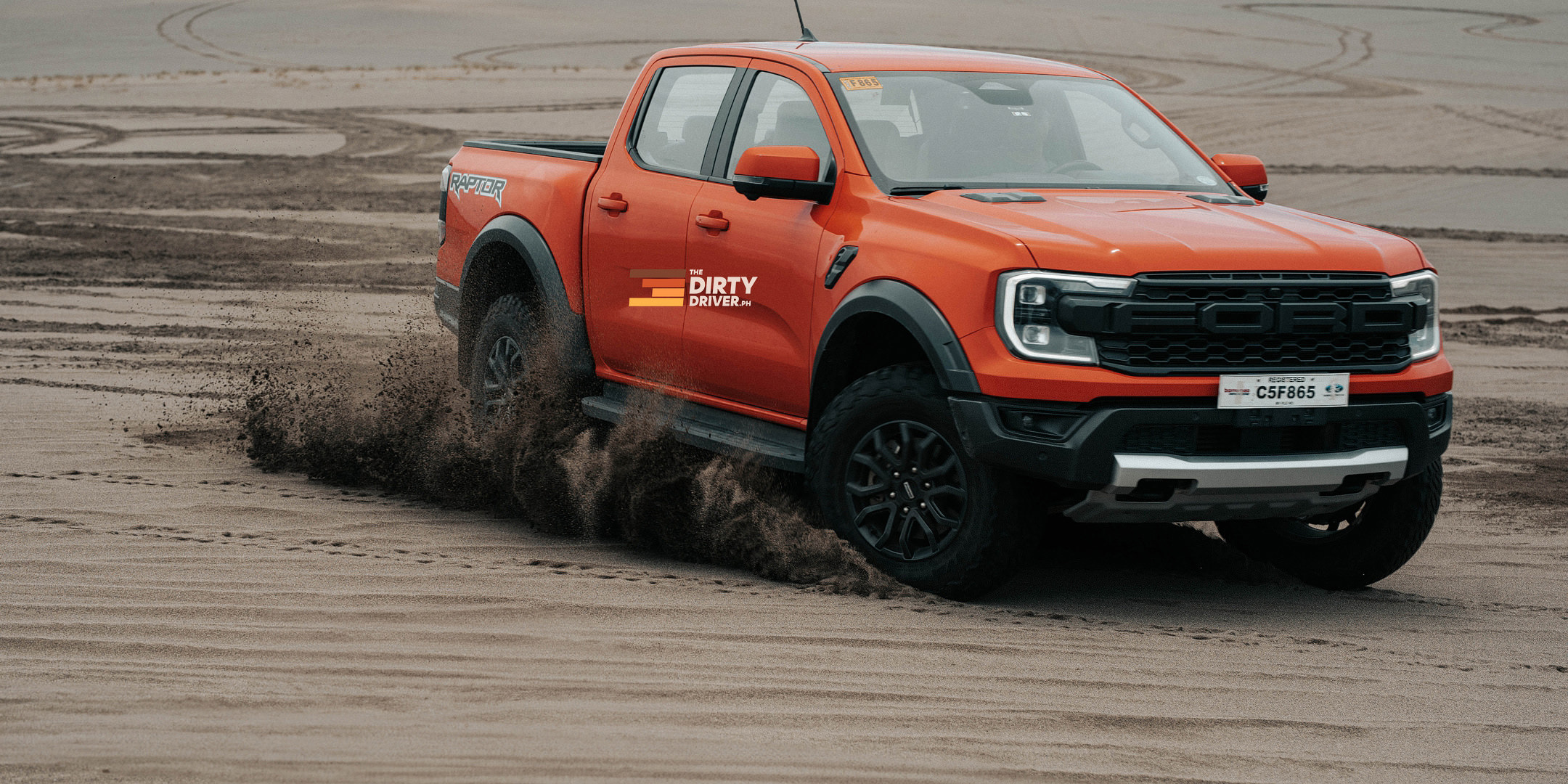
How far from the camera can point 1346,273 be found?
16.9ft

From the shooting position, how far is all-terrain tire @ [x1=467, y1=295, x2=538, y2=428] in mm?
7117

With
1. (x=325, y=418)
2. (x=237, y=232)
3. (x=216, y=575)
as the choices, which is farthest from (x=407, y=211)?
(x=216, y=575)

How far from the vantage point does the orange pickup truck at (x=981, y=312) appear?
196 inches

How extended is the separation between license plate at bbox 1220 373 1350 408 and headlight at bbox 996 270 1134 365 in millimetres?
434

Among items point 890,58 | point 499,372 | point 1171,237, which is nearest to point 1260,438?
point 1171,237

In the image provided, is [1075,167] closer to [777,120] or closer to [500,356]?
[777,120]

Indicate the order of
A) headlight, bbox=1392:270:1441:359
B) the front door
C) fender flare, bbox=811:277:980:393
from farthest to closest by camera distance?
1. the front door
2. headlight, bbox=1392:270:1441:359
3. fender flare, bbox=811:277:980:393

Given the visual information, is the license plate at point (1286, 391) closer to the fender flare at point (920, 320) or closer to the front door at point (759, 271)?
the fender flare at point (920, 320)

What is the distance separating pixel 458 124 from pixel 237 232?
1106 cm

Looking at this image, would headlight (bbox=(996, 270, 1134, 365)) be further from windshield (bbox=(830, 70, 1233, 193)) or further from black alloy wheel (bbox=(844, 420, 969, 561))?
windshield (bbox=(830, 70, 1233, 193))

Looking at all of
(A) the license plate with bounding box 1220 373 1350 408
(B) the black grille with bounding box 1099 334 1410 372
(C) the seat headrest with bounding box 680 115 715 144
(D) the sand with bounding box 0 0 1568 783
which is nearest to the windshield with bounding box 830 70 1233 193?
(C) the seat headrest with bounding box 680 115 715 144

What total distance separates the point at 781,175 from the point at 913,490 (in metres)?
1.16

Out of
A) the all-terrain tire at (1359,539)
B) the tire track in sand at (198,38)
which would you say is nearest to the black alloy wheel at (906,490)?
the all-terrain tire at (1359,539)

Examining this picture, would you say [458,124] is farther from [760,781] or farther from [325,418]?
[760,781]
